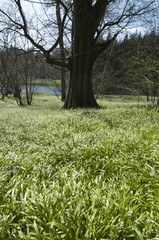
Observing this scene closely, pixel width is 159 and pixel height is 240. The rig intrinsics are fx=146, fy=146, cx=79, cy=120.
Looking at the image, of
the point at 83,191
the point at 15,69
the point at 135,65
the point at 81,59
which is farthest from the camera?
the point at 15,69

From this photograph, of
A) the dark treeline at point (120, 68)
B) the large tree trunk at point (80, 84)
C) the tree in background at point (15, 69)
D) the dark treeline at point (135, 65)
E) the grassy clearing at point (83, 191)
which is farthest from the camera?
the tree in background at point (15, 69)

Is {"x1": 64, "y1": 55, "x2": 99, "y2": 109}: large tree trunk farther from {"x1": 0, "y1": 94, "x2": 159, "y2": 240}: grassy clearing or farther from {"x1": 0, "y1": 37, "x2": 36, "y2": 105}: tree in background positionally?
{"x1": 0, "y1": 94, "x2": 159, "y2": 240}: grassy clearing

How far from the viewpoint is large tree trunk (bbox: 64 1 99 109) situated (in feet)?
28.7

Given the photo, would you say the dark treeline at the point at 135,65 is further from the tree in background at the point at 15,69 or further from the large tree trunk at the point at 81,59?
the tree in background at the point at 15,69

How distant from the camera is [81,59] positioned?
9289mm

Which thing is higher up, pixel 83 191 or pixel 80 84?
→ pixel 80 84

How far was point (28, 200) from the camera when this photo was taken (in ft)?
5.84

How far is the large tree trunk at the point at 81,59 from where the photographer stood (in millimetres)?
8750

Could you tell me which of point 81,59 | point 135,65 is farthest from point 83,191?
point 135,65

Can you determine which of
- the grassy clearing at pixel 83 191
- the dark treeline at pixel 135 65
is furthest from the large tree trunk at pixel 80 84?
the grassy clearing at pixel 83 191

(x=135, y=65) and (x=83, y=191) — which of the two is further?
(x=135, y=65)

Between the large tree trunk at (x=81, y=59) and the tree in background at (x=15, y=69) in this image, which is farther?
the tree in background at (x=15, y=69)

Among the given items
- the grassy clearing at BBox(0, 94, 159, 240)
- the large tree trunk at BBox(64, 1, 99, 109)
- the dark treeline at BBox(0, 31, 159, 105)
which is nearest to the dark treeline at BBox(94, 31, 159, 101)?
the dark treeline at BBox(0, 31, 159, 105)

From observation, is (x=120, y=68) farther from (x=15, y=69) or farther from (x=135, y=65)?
(x=15, y=69)
